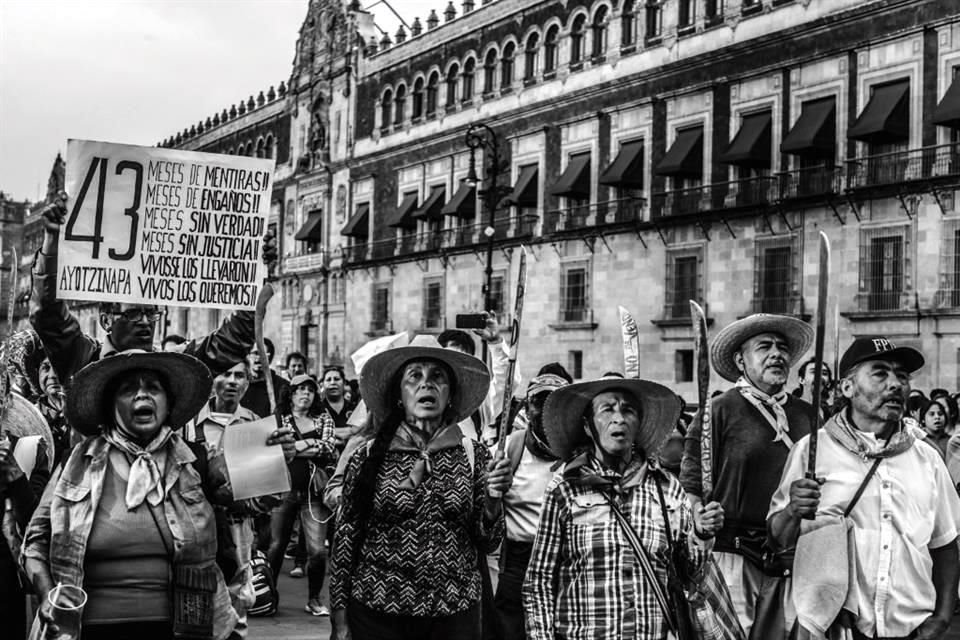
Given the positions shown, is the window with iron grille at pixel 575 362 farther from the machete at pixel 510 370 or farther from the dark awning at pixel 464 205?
the machete at pixel 510 370

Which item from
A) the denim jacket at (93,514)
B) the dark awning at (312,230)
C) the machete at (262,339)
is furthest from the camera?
the dark awning at (312,230)

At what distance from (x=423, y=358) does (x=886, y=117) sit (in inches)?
846

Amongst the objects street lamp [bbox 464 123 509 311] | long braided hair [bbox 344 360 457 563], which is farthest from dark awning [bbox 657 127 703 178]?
long braided hair [bbox 344 360 457 563]

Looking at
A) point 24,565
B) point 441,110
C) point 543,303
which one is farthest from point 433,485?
point 441,110

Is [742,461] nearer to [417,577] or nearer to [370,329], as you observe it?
[417,577]

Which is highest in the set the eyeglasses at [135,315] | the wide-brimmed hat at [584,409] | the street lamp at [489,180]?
the street lamp at [489,180]

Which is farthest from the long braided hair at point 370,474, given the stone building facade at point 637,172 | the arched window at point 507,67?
the arched window at point 507,67

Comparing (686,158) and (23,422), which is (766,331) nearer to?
(23,422)

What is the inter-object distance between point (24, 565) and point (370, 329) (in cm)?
3822

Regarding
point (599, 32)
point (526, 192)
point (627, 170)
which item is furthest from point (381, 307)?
point (627, 170)

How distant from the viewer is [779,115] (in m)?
27.6

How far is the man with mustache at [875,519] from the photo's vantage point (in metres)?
4.39

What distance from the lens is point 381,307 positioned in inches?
1666

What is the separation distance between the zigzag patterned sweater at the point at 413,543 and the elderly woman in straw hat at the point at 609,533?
0.40 meters
